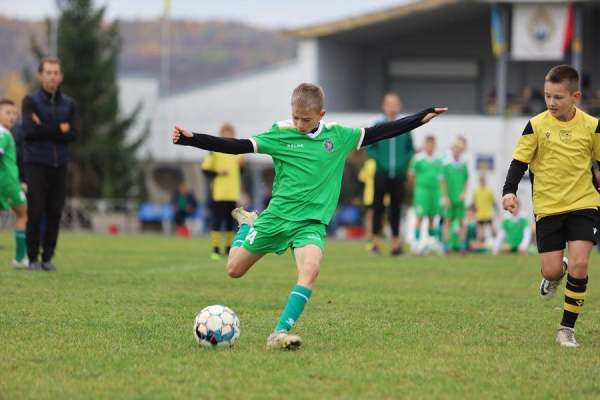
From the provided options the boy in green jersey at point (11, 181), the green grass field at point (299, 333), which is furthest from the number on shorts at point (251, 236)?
the boy in green jersey at point (11, 181)

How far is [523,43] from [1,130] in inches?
1024

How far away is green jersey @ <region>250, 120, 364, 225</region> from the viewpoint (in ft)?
22.3

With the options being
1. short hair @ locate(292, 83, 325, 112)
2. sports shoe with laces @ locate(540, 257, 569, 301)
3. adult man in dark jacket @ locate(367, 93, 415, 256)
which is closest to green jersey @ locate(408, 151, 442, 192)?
adult man in dark jacket @ locate(367, 93, 415, 256)

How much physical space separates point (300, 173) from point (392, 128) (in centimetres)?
77

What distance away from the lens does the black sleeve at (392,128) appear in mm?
7051

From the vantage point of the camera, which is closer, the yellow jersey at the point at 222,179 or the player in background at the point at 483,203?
the yellow jersey at the point at 222,179

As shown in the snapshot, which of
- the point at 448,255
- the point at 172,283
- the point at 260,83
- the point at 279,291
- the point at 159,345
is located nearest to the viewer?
the point at 159,345

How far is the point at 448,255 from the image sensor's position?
18109mm

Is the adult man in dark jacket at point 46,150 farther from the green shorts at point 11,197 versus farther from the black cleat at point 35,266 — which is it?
the green shorts at point 11,197

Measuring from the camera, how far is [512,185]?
7.00m

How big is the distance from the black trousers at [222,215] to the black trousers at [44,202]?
4576 mm

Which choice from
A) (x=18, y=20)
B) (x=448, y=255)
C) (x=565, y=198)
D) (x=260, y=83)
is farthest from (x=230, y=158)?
(x=18, y=20)

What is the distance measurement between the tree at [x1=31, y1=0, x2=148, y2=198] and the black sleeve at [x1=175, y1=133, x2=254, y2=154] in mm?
32832

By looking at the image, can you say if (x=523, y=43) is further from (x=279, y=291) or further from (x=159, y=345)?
(x=159, y=345)
